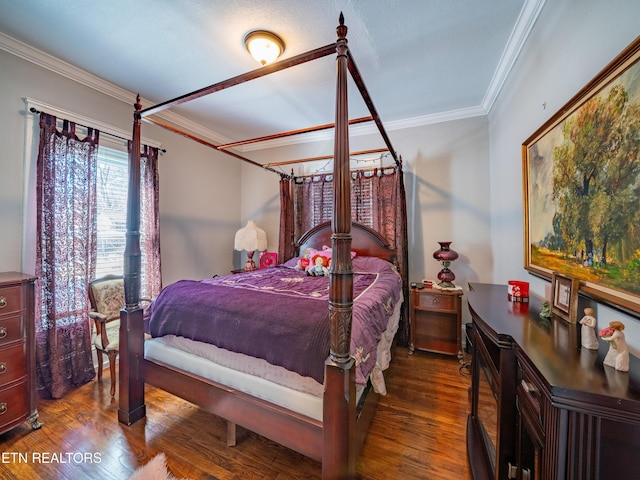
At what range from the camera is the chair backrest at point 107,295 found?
7.53 ft

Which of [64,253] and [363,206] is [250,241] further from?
[64,253]

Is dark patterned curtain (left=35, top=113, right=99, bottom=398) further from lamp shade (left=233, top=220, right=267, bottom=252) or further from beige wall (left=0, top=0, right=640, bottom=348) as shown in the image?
lamp shade (left=233, top=220, right=267, bottom=252)

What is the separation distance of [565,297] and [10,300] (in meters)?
3.12

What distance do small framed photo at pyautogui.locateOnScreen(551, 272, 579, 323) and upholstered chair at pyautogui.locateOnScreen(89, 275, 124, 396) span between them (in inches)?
115

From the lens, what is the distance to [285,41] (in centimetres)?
203

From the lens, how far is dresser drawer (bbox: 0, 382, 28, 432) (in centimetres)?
163

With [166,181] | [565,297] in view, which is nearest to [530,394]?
[565,297]

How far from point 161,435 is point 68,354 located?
1307 millimetres

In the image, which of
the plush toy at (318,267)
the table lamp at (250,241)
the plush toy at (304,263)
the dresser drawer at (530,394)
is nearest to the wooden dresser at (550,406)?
the dresser drawer at (530,394)

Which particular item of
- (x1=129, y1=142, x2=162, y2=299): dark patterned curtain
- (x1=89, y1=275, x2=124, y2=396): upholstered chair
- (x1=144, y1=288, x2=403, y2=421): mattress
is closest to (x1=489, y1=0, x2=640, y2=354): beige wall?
(x1=144, y1=288, x2=403, y2=421): mattress

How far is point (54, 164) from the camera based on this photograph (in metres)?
Result: 2.19

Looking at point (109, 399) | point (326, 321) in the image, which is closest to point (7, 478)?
point (109, 399)

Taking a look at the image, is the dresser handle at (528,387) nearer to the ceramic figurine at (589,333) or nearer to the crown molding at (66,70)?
the ceramic figurine at (589,333)

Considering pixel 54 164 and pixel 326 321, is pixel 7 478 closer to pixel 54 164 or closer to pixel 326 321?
pixel 326 321
